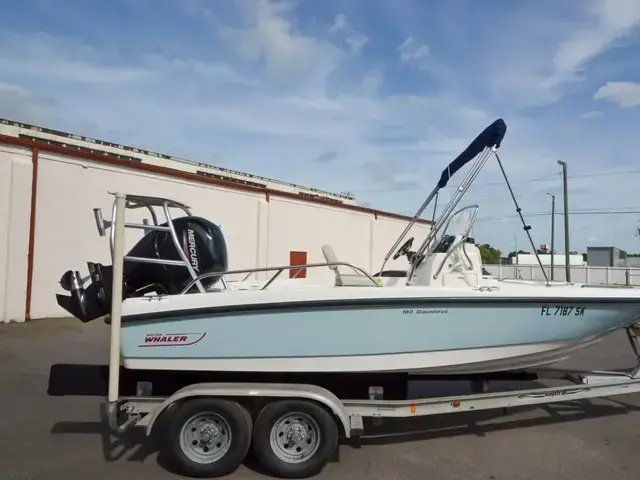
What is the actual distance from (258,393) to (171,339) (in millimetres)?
778

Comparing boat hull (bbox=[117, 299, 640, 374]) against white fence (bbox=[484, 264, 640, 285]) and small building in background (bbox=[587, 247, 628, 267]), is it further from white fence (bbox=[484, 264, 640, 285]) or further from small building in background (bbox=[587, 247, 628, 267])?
small building in background (bbox=[587, 247, 628, 267])

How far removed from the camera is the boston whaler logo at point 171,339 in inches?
162

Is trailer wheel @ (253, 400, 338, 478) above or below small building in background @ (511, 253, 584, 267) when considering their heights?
below

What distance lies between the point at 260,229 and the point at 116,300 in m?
13.8

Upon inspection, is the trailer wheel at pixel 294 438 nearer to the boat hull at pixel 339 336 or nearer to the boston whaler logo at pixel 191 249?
the boat hull at pixel 339 336

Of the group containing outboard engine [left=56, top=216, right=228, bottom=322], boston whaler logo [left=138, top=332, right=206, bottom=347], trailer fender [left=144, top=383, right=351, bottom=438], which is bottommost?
trailer fender [left=144, top=383, right=351, bottom=438]

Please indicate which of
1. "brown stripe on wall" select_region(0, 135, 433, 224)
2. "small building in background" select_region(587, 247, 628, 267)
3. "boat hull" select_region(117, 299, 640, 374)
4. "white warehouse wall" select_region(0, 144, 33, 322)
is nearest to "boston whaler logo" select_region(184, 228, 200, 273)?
"boat hull" select_region(117, 299, 640, 374)

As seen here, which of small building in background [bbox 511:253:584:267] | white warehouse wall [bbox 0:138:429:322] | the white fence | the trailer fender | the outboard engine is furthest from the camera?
small building in background [bbox 511:253:584:267]

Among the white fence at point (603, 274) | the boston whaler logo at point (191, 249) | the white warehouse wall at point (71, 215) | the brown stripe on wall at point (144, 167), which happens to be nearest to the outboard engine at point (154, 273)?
the boston whaler logo at point (191, 249)

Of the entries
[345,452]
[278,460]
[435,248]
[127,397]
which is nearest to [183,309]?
[127,397]

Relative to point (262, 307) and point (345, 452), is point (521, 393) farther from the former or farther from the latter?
point (262, 307)

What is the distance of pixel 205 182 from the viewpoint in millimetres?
15961

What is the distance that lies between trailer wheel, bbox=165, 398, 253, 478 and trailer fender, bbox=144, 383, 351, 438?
0.10m

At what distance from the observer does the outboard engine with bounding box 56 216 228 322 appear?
178 inches
